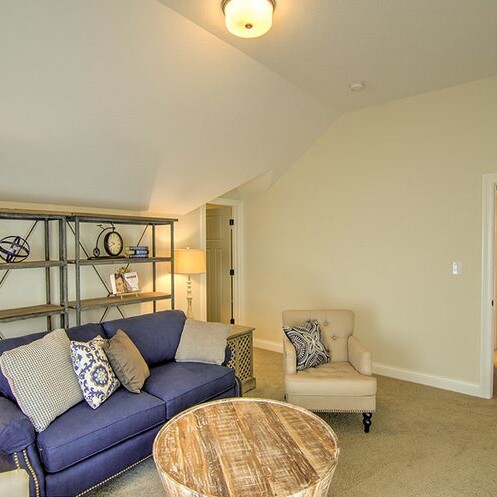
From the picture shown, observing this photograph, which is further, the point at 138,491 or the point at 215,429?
the point at 138,491

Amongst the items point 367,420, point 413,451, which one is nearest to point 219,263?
point 367,420

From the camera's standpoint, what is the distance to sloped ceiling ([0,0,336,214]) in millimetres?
2117

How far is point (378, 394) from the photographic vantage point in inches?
140

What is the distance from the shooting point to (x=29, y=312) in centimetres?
285

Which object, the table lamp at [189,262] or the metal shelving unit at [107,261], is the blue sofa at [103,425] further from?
the table lamp at [189,262]

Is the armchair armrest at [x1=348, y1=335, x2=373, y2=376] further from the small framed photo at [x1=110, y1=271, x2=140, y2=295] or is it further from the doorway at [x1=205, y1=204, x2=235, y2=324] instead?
the doorway at [x1=205, y1=204, x2=235, y2=324]

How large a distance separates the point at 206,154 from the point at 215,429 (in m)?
2.43

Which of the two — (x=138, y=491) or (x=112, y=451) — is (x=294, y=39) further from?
(x=138, y=491)

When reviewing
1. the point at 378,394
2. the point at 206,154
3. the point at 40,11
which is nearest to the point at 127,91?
the point at 40,11

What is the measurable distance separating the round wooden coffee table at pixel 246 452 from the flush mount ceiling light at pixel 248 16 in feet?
7.00

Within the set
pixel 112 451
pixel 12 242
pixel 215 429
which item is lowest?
pixel 112 451

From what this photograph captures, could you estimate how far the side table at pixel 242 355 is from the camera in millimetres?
3533

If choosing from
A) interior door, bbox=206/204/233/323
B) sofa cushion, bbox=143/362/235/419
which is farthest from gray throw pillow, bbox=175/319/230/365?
interior door, bbox=206/204/233/323

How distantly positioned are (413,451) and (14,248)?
3.26 m
